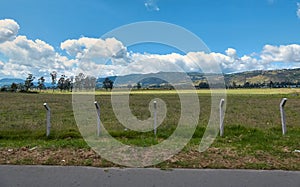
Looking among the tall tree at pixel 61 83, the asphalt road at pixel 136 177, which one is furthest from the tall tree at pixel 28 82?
the asphalt road at pixel 136 177

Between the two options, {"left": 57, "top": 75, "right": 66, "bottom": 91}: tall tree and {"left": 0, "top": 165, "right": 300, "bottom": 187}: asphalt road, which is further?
{"left": 57, "top": 75, "right": 66, "bottom": 91}: tall tree

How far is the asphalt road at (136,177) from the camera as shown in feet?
15.2

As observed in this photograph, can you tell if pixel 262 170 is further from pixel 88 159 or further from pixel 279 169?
pixel 88 159

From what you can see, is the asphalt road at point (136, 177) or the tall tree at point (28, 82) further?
the tall tree at point (28, 82)

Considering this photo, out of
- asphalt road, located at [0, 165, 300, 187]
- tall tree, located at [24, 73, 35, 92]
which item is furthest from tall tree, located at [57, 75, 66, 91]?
asphalt road, located at [0, 165, 300, 187]

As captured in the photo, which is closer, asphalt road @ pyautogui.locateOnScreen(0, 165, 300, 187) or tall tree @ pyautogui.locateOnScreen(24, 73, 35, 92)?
asphalt road @ pyautogui.locateOnScreen(0, 165, 300, 187)

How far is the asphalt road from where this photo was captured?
462 centimetres

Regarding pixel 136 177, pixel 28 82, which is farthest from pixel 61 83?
pixel 136 177

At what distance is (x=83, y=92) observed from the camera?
8.02 m

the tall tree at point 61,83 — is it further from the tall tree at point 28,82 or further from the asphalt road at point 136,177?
the asphalt road at point 136,177

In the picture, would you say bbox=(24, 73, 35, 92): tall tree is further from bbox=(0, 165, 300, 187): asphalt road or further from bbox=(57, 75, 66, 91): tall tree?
bbox=(0, 165, 300, 187): asphalt road

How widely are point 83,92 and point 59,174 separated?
3.35 m

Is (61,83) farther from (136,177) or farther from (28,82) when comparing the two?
(136,177)

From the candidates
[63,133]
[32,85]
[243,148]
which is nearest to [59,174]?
[63,133]
